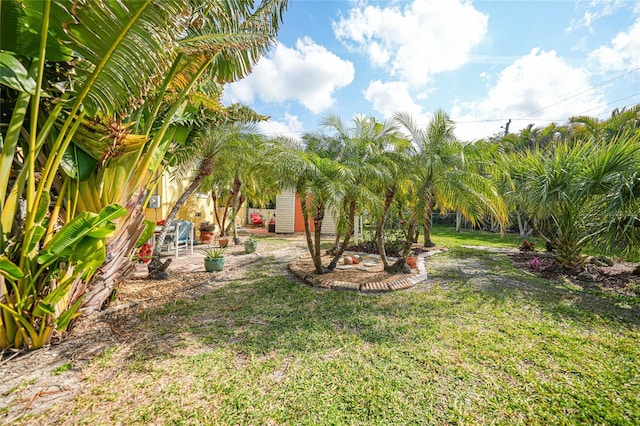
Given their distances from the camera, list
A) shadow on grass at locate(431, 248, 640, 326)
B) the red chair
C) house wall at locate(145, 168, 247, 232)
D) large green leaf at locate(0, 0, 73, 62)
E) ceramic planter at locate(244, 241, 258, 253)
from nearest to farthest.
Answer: large green leaf at locate(0, 0, 73, 62)
shadow on grass at locate(431, 248, 640, 326)
ceramic planter at locate(244, 241, 258, 253)
house wall at locate(145, 168, 247, 232)
the red chair

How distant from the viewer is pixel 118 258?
4227mm

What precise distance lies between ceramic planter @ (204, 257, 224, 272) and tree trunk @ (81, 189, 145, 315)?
2.82m

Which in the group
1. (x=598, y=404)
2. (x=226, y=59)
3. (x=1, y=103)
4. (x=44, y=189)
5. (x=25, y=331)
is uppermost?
(x=226, y=59)

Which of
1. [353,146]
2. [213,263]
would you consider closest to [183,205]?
[213,263]

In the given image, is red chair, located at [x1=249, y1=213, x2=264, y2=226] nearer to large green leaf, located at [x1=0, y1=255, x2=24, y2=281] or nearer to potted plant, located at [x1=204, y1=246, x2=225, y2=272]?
potted plant, located at [x1=204, y1=246, x2=225, y2=272]

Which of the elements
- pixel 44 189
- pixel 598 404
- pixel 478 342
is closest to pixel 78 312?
pixel 44 189

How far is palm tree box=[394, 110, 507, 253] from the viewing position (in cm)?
599

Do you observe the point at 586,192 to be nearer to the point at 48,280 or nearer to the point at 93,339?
the point at 93,339

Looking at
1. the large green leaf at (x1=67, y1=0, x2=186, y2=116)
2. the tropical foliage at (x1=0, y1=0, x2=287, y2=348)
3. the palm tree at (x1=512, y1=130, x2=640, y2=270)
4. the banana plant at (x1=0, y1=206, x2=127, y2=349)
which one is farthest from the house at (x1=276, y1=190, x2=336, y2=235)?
the large green leaf at (x1=67, y1=0, x2=186, y2=116)

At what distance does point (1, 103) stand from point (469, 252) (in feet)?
45.3

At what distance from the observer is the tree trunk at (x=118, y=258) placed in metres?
4.00

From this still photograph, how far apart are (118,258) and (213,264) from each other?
3335mm

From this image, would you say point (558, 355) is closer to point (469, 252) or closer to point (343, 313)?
point (343, 313)

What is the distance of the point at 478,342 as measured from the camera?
3.73 metres
